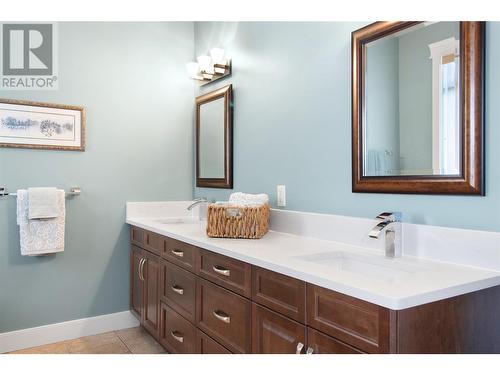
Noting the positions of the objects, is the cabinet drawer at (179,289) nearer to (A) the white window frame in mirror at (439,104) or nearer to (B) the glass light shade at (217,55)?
(A) the white window frame in mirror at (439,104)

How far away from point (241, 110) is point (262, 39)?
47cm

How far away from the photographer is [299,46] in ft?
7.04

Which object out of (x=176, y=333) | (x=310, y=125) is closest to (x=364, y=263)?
(x=310, y=125)

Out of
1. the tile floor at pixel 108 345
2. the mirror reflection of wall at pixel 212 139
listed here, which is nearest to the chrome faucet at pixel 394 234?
the mirror reflection of wall at pixel 212 139

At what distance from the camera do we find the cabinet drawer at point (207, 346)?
1.74 meters

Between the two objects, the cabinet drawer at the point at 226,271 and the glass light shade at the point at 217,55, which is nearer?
the cabinet drawer at the point at 226,271

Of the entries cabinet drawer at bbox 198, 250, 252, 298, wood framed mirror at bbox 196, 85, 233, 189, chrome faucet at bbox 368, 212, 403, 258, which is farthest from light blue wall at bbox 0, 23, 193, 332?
chrome faucet at bbox 368, 212, 403, 258

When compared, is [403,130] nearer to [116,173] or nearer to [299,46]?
[299,46]

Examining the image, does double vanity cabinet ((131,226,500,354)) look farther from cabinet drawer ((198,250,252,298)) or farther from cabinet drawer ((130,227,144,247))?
cabinet drawer ((130,227,144,247))

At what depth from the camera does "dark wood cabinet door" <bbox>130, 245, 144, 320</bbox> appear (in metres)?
2.75

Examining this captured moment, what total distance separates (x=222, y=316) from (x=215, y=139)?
149cm

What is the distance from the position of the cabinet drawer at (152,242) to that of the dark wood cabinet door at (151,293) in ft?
0.13

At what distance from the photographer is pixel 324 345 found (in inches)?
47.9
